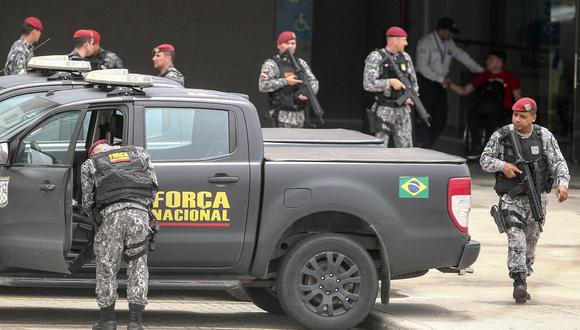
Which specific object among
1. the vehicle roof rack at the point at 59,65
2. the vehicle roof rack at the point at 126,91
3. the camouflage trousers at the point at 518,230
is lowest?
the camouflage trousers at the point at 518,230

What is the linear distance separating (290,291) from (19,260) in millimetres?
1859

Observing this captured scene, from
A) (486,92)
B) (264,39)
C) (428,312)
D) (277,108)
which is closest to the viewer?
(428,312)

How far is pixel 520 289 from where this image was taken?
34.9 ft

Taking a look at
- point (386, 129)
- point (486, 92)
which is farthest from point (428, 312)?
point (486, 92)

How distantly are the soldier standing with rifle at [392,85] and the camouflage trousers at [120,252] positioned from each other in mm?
6301

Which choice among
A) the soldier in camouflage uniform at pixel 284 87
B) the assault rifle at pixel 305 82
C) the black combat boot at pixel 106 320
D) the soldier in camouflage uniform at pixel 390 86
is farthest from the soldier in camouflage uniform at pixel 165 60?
the black combat boot at pixel 106 320

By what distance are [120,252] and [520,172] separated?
3326 mm

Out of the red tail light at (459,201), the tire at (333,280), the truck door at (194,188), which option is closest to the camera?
the truck door at (194,188)

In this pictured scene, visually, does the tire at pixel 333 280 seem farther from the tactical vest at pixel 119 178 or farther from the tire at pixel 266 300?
the tactical vest at pixel 119 178

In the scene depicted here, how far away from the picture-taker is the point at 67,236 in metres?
9.27

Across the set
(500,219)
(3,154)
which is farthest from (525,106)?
(3,154)

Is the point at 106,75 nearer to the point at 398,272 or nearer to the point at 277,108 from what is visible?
the point at 398,272

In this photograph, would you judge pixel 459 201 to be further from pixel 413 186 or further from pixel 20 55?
pixel 20 55

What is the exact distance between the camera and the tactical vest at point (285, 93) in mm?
15031
